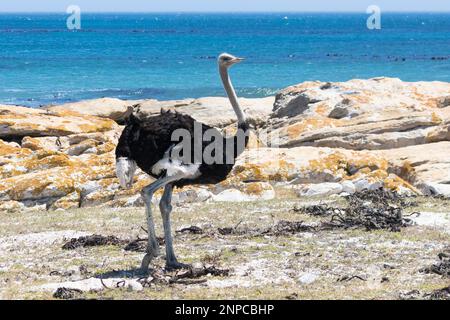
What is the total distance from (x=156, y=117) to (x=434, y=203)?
19.3 feet

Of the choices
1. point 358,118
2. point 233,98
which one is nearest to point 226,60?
point 233,98

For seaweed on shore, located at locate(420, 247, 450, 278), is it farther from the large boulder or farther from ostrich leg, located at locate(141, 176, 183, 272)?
the large boulder

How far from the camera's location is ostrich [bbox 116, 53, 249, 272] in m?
10.2

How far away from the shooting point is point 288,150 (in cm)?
1855

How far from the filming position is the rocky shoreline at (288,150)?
17.0 metres

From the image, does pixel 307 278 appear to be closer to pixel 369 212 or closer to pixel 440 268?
pixel 440 268

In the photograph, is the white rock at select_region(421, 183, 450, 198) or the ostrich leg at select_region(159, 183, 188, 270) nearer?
the ostrich leg at select_region(159, 183, 188, 270)

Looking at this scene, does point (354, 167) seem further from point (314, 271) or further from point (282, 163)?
point (314, 271)

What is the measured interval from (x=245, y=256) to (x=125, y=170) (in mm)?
1785

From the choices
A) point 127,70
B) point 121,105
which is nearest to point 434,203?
point 121,105

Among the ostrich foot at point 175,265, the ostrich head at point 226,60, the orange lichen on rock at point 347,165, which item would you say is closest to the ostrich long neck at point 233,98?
the ostrich head at point 226,60

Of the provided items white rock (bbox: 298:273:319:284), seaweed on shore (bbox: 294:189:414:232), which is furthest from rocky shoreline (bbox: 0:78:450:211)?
white rock (bbox: 298:273:319:284)

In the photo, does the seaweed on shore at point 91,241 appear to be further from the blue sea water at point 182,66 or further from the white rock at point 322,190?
the blue sea water at point 182,66

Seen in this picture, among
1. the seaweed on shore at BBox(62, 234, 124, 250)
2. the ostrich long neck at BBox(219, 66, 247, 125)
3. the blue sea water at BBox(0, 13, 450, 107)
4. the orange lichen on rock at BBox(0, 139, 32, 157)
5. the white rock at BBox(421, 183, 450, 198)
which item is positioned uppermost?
A: the ostrich long neck at BBox(219, 66, 247, 125)
